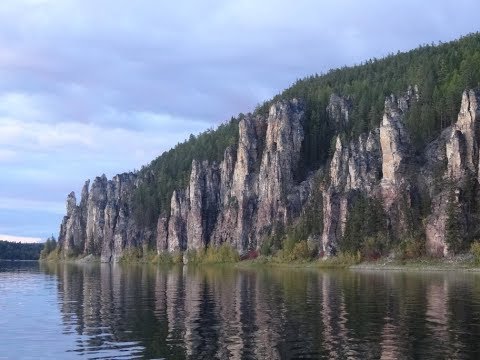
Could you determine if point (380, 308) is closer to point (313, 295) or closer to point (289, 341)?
point (313, 295)

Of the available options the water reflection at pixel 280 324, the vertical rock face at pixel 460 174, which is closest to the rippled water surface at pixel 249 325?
the water reflection at pixel 280 324

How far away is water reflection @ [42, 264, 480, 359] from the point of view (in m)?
42.7

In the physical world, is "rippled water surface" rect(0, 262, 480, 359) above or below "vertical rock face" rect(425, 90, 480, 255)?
below

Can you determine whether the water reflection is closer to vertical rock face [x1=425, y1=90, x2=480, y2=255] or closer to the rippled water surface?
the rippled water surface

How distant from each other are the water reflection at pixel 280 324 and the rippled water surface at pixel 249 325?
0.08 meters

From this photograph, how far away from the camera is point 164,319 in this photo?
195 feet

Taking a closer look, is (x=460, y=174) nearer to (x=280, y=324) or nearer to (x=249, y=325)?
(x=280, y=324)

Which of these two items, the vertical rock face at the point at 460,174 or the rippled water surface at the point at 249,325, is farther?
the vertical rock face at the point at 460,174

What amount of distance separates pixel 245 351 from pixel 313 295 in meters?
40.3

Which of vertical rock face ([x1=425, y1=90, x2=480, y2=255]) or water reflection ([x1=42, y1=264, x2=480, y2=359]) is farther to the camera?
vertical rock face ([x1=425, y1=90, x2=480, y2=255])

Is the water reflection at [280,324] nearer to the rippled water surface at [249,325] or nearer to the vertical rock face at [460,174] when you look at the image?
the rippled water surface at [249,325]

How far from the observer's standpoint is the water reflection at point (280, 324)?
42.7 m

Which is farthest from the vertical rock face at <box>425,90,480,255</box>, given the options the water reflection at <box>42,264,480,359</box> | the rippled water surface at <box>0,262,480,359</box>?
the rippled water surface at <box>0,262,480,359</box>

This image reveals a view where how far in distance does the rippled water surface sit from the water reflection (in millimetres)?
75
